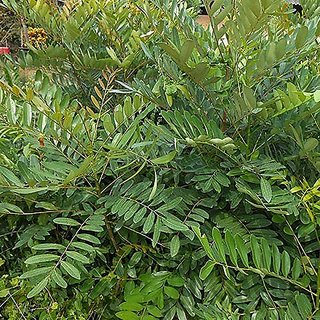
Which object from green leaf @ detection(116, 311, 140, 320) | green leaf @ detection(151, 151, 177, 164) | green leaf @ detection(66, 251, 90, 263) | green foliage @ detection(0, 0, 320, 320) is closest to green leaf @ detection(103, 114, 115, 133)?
green foliage @ detection(0, 0, 320, 320)

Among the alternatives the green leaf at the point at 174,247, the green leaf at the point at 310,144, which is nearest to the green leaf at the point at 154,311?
the green leaf at the point at 174,247

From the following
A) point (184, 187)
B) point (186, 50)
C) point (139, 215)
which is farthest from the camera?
point (184, 187)

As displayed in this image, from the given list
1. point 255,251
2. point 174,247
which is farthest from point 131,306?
point 255,251

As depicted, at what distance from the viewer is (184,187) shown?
88 centimetres

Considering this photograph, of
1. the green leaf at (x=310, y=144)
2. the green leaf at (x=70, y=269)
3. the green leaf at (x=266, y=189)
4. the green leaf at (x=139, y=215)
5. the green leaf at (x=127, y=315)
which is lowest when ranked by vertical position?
the green leaf at (x=127, y=315)

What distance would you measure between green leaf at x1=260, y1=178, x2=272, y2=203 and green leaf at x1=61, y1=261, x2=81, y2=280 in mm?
325

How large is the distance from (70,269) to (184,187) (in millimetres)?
277

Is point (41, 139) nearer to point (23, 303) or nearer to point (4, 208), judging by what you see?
point (4, 208)

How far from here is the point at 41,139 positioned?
0.76 m

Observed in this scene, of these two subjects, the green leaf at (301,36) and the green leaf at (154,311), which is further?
the green leaf at (154,311)

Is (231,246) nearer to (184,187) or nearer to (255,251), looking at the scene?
(255,251)

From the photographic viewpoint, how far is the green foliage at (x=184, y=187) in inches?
28.4

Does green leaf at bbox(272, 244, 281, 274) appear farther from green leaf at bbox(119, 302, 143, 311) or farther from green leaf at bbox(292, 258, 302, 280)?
green leaf at bbox(119, 302, 143, 311)

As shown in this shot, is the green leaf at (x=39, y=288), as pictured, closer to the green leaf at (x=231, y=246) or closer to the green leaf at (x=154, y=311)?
the green leaf at (x=154, y=311)
